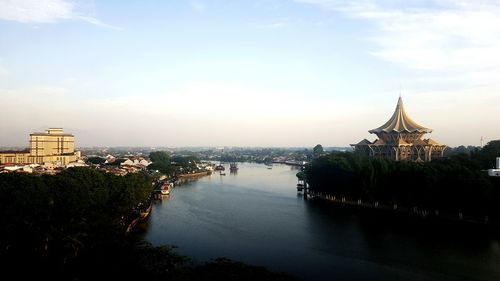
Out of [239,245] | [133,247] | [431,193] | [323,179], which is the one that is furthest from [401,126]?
[133,247]

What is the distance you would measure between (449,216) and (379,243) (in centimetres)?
898

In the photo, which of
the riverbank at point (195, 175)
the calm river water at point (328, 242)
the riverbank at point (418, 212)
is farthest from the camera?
the riverbank at point (195, 175)

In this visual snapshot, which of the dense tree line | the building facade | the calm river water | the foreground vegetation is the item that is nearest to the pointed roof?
the dense tree line

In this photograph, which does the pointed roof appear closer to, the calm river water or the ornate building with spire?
the ornate building with spire

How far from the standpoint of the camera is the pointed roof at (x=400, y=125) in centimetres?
6278

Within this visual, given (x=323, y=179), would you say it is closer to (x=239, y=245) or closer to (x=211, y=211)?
(x=211, y=211)

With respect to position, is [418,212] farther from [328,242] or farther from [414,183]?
[328,242]

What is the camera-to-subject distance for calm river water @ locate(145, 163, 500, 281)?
21109 millimetres

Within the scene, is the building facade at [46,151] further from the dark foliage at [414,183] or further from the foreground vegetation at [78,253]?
the foreground vegetation at [78,253]

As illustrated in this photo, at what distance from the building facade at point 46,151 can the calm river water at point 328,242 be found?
166 ft

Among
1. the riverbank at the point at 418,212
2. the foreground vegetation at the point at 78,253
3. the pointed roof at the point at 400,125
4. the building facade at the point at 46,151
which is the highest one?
the pointed roof at the point at 400,125

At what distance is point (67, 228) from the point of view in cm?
1744

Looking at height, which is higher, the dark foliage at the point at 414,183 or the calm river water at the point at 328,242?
the dark foliage at the point at 414,183

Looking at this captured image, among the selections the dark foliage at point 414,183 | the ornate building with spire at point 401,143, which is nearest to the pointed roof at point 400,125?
the ornate building with spire at point 401,143
